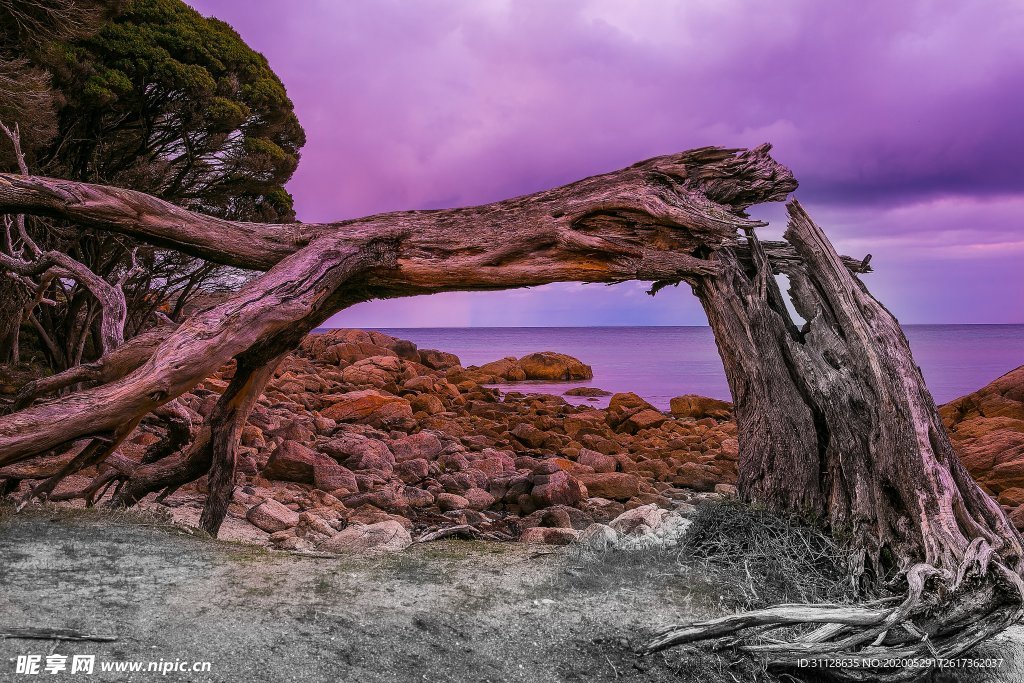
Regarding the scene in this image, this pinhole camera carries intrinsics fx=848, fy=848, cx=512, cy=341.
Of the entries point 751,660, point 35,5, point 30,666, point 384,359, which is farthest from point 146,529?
point 384,359

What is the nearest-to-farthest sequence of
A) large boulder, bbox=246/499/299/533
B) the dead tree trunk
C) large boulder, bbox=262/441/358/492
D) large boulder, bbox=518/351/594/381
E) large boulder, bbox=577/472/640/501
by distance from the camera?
the dead tree trunk
large boulder, bbox=246/499/299/533
large boulder, bbox=262/441/358/492
large boulder, bbox=577/472/640/501
large boulder, bbox=518/351/594/381

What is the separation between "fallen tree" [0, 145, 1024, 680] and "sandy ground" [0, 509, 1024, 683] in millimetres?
757

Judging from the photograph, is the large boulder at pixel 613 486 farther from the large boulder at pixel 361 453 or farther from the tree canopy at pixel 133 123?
the tree canopy at pixel 133 123

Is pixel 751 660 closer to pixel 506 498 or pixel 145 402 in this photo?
pixel 145 402

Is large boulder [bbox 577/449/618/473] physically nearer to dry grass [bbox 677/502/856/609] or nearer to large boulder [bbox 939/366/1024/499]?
large boulder [bbox 939/366/1024/499]

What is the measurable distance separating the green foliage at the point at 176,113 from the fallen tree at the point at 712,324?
7918 mm

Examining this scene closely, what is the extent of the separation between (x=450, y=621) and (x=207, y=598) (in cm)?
139

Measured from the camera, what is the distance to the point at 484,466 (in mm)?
12367

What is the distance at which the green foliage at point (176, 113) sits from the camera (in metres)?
13.8

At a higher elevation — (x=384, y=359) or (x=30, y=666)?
(x=384, y=359)

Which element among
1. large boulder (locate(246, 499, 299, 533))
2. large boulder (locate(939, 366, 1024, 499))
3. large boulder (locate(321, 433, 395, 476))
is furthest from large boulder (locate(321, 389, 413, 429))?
large boulder (locate(939, 366, 1024, 499))

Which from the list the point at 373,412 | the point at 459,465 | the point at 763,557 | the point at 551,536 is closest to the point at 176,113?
the point at 373,412

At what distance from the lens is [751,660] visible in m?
4.46

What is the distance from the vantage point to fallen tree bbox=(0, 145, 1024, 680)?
5512mm
